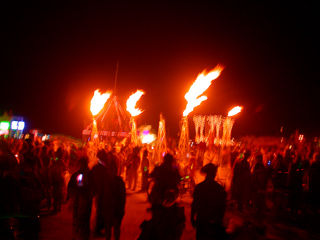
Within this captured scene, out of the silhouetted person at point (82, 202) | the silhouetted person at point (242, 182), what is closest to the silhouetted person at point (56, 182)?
the silhouetted person at point (82, 202)

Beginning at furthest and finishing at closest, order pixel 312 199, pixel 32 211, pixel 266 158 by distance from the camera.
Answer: pixel 266 158
pixel 312 199
pixel 32 211

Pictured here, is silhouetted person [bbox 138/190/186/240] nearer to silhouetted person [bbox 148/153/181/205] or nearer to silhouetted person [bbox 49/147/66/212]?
silhouetted person [bbox 148/153/181/205]

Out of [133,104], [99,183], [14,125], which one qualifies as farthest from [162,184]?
[14,125]

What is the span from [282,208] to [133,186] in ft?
18.4

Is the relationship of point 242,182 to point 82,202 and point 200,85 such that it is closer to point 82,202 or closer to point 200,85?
point 200,85

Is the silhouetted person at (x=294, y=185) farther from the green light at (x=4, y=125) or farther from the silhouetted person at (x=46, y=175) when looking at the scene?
the green light at (x=4, y=125)

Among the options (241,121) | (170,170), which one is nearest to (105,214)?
(170,170)

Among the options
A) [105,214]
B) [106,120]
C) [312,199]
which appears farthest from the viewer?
[106,120]

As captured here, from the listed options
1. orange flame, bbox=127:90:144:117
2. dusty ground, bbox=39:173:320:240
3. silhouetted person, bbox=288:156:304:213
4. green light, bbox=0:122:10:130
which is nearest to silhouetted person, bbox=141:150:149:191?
dusty ground, bbox=39:173:320:240

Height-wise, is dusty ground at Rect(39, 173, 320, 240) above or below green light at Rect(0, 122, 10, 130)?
below

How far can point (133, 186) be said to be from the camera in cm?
1192

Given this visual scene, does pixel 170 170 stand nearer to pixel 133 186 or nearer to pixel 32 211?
pixel 32 211

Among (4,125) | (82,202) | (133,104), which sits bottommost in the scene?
(82,202)

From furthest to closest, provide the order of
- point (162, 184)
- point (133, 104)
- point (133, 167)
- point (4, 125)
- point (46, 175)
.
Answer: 1. point (4, 125)
2. point (133, 104)
3. point (133, 167)
4. point (46, 175)
5. point (162, 184)
